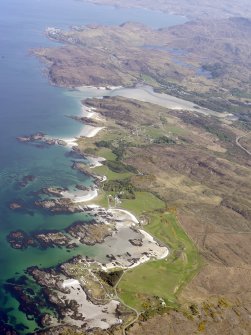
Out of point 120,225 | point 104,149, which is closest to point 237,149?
point 104,149

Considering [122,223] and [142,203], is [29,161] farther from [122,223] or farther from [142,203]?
[122,223]

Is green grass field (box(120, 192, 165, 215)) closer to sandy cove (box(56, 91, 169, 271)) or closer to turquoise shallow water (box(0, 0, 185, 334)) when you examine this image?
sandy cove (box(56, 91, 169, 271))

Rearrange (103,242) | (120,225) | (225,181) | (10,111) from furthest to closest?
1. (10,111)
2. (225,181)
3. (120,225)
4. (103,242)

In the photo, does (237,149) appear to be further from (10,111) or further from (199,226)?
(10,111)

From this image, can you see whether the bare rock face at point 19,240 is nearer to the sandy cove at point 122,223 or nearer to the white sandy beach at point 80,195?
the sandy cove at point 122,223

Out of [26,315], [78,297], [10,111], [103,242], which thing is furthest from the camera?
[10,111]

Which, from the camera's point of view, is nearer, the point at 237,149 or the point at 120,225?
the point at 120,225

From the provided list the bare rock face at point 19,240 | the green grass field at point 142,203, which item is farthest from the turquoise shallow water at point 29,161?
the green grass field at point 142,203

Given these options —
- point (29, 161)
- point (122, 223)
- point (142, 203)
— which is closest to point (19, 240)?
point (122, 223)
